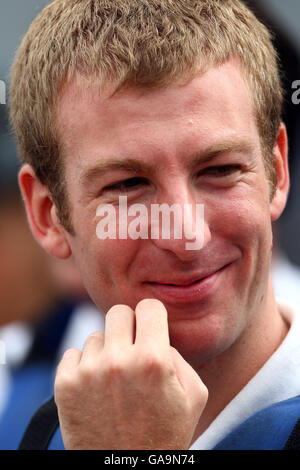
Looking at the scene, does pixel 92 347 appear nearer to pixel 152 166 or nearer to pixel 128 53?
pixel 152 166

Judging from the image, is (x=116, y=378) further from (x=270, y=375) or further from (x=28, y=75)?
(x=28, y=75)

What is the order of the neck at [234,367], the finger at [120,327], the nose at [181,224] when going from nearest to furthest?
the finger at [120,327] < the nose at [181,224] < the neck at [234,367]

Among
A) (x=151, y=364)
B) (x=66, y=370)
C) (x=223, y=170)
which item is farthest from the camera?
(x=223, y=170)

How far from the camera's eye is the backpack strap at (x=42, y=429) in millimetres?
2766

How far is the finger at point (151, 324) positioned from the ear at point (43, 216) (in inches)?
23.1

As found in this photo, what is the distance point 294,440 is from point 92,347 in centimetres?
63

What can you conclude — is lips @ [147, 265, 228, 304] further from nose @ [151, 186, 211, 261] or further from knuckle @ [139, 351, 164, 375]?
knuckle @ [139, 351, 164, 375]

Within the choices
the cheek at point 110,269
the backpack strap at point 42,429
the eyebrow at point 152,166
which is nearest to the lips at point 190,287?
the cheek at point 110,269

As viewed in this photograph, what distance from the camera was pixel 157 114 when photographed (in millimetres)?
2117

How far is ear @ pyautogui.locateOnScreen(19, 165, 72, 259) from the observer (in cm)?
261

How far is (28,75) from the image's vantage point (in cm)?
249

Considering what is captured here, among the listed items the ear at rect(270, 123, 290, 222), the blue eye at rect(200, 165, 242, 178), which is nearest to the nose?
the blue eye at rect(200, 165, 242, 178)

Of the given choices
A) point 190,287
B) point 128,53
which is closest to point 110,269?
point 190,287

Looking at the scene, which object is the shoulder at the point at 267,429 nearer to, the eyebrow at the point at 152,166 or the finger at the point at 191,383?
the finger at the point at 191,383
